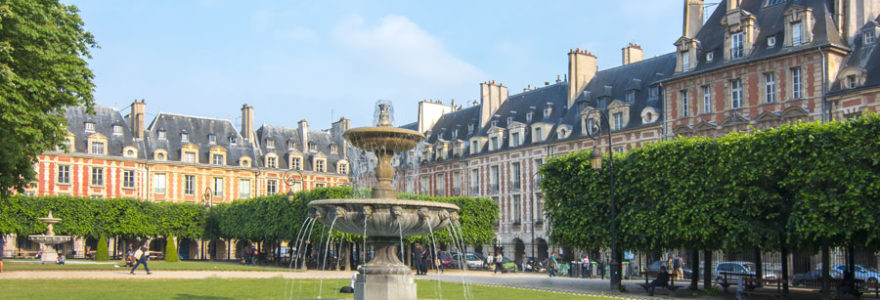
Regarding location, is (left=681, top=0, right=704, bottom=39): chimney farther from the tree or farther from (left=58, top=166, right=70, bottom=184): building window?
(left=58, top=166, right=70, bottom=184): building window

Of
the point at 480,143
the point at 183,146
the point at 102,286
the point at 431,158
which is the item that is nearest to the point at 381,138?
the point at 102,286

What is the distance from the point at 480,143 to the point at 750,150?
33218 mm

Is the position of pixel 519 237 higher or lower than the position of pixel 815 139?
lower

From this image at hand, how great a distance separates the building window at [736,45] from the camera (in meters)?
37.0

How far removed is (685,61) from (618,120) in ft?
19.8

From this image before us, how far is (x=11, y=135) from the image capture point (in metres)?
21.4

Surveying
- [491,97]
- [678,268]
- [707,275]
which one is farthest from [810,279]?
[491,97]

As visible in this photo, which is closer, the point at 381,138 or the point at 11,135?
the point at 381,138

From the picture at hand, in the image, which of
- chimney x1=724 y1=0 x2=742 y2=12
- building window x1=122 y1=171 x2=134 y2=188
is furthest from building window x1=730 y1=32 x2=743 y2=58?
building window x1=122 y1=171 x2=134 y2=188

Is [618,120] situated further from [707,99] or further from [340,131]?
[340,131]

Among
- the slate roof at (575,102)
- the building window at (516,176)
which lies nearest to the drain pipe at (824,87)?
the slate roof at (575,102)

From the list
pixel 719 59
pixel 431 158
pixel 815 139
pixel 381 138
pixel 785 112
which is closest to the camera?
pixel 381 138

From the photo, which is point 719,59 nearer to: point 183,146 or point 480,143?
point 480,143

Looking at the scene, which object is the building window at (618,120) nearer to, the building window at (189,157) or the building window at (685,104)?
the building window at (685,104)
